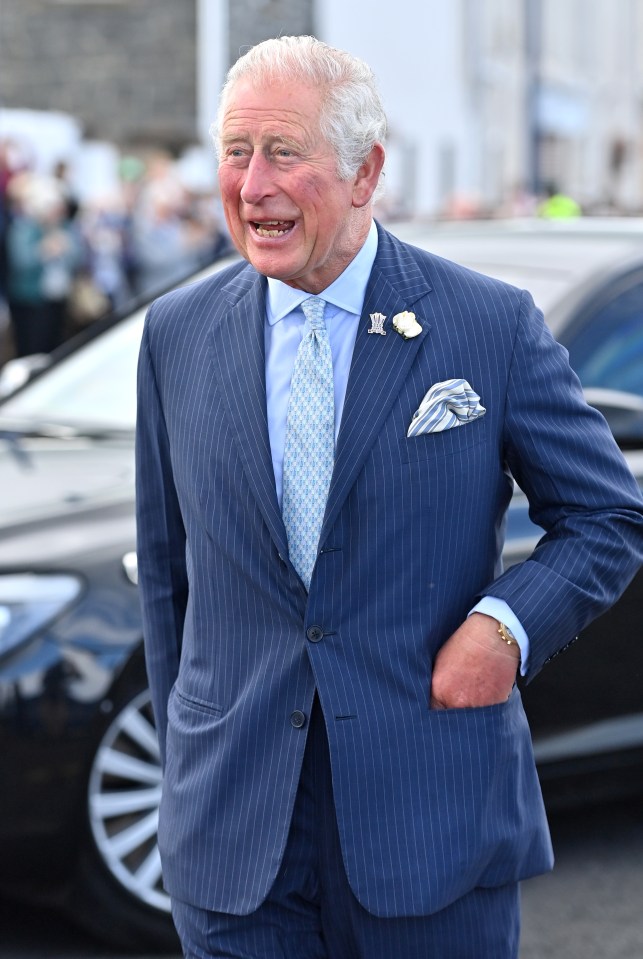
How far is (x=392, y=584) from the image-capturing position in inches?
95.7

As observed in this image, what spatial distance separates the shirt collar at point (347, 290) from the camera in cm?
253

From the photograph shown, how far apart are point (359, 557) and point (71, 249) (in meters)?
11.1

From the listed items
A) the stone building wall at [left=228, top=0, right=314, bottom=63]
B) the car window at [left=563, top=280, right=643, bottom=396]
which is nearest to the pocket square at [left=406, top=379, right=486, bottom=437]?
the car window at [left=563, top=280, right=643, bottom=396]

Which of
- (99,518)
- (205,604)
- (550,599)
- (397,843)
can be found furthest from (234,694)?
(99,518)

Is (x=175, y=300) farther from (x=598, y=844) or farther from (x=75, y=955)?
(x=598, y=844)

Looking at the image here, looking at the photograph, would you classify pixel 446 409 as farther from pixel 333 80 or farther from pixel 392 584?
pixel 333 80

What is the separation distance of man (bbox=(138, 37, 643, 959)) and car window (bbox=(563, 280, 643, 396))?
1713mm

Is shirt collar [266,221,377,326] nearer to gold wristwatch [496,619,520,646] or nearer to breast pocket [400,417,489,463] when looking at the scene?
breast pocket [400,417,489,463]

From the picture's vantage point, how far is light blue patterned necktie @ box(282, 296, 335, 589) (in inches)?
97.0

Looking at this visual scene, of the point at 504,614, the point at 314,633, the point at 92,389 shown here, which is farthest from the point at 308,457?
the point at 92,389

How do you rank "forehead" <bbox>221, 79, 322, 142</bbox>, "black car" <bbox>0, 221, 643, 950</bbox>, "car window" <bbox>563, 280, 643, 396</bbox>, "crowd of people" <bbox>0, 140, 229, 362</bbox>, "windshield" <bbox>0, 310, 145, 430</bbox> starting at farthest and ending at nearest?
"crowd of people" <bbox>0, 140, 229, 362</bbox>
"windshield" <bbox>0, 310, 145, 430</bbox>
"car window" <bbox>563, 280, 643, 396</bbox>
"black car" <bbox>0, 221, 643, 950</bbox>
"forehead" <bbox>221, 79, 322, 142</bbox>

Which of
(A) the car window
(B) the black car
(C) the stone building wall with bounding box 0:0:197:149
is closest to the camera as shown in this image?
(B) the black car

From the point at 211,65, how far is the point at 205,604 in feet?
71.8

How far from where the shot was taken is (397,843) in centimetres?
244
